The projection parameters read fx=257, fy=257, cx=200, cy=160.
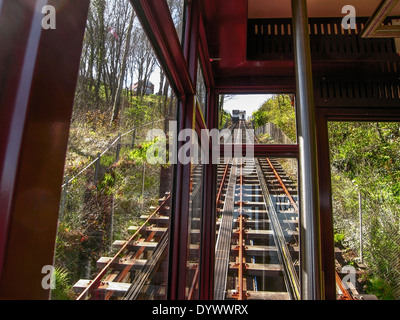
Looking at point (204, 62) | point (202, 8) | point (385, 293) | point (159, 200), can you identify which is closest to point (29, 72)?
point (159, 200)

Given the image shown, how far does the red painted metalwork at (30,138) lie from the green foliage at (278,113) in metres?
2.12

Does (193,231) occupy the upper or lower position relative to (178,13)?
lower

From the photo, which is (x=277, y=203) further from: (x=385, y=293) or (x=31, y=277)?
(x=31, y=277)

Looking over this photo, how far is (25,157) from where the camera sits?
274mm

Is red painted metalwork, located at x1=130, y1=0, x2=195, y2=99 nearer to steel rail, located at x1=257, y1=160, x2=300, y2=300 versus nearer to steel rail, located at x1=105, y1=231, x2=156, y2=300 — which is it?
steel rail, located at x1=105, y1=231, x2=156, y2=300

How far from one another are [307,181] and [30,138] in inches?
20.8

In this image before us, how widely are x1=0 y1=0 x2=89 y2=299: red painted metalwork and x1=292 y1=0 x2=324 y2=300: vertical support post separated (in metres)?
0.49

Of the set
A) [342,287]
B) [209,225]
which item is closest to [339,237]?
[342,287]

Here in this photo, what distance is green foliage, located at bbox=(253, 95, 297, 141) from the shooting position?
2.26m

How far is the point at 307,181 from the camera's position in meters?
0.58

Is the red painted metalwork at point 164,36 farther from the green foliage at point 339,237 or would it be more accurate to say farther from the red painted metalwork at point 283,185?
the green foliage at point 339,237

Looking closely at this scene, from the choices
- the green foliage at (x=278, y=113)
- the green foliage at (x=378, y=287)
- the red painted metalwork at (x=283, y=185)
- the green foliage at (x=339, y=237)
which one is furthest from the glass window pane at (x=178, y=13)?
the green foliage at (x=378, y=287)

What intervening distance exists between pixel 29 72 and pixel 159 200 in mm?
692

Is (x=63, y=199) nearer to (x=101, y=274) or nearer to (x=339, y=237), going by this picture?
(x=101, y=274)
